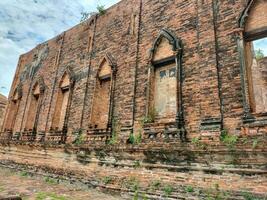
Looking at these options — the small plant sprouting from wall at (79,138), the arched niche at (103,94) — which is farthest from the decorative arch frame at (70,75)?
the small plant sprouting from wall at (79,138)

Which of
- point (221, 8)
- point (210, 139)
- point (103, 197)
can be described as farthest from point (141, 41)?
point (103, 197)

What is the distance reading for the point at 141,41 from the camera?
289 inches

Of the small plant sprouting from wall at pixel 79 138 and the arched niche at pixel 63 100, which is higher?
the arched niche at pixel 63 100

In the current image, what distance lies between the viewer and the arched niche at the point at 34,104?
35.5 ft

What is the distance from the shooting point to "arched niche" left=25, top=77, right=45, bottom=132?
35.5ft

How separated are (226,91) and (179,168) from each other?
77.6 inches

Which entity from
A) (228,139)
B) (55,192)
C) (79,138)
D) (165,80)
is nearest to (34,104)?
(79,138)

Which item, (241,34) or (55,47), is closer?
(241,34)

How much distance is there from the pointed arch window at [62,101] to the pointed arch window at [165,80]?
157 inches

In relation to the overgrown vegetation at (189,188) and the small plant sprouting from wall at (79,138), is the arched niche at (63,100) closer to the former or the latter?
the small plant sprouting from wall at (79,138)

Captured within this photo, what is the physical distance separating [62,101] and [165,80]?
5294 millimetres

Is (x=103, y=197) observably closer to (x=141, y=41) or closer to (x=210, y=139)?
(x=210, y=139)

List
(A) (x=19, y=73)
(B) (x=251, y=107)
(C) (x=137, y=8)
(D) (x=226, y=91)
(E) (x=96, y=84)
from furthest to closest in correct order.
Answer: (A) (x=19, y=73) → (E) (x=96, y=84) → (C) (x=137, y=8) → (D) (x=226, y=91) → (B) (x=251, y=107)

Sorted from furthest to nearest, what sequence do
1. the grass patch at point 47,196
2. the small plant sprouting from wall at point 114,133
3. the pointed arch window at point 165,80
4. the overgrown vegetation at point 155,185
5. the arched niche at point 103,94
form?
1. the arched niche at point 103,94
2. the small plant sprouting from wall at point 114,133
3. the pointed arch window at point 165,80
4. the grass patch at point 47,196
5. the overgrown vegetation at point 155,185
